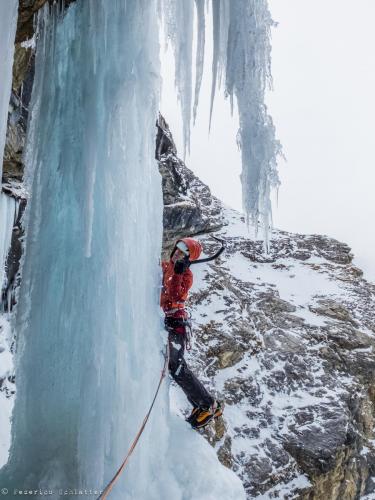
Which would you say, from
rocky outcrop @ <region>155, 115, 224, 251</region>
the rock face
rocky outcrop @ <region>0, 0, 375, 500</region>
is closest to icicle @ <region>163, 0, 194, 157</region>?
rocky outcrop @ <region>0, 0, 375, 500</region>

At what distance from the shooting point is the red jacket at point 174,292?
416cm

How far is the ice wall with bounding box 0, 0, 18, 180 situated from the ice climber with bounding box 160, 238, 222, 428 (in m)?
2.03

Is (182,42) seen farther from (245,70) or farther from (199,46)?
(245,70)

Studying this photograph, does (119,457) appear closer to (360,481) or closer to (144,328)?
(144,328)

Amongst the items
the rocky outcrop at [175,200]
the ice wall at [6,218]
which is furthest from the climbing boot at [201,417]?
the rocky outcrop at [175,200]

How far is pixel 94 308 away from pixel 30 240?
79 cm

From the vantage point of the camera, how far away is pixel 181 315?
420 centimetres

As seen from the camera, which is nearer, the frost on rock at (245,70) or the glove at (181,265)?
the frost on rock at (245,70)

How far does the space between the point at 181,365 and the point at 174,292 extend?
2.25ft

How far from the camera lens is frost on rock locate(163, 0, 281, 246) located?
3.75m

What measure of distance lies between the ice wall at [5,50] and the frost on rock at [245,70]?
1.69 m

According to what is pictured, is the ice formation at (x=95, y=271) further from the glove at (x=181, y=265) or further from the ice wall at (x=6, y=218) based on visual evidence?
the ice wall at (x=6, y=218)

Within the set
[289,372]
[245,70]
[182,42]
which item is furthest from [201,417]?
[289,372]

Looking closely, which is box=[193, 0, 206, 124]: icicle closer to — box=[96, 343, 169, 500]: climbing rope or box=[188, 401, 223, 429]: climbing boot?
box=[96, 343, 169, 500]: climbing rope
